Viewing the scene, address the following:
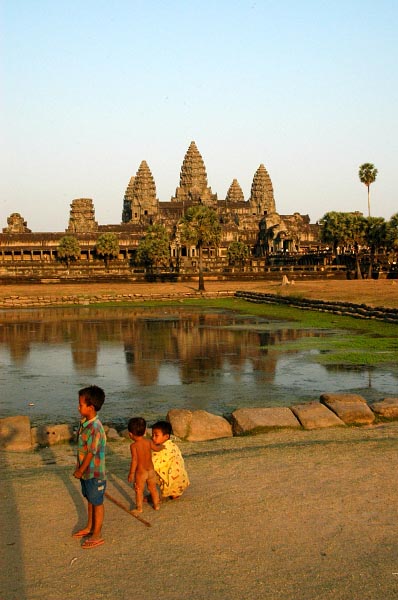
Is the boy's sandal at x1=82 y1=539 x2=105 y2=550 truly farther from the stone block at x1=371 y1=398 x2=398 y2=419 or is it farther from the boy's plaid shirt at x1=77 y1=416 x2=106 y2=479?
the stone block at x1=371 y1=398 x2=398 y2=419

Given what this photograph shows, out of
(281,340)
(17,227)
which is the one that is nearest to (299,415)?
(281,340)

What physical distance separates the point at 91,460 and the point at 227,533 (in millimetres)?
1369

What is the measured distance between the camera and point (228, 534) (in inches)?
255

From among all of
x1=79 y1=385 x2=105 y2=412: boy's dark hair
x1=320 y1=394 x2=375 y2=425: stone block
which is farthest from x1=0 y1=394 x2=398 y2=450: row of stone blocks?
x1=79 y1=385 x2=105 y2=412: boy's dark hair

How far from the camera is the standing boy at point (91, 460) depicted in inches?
258

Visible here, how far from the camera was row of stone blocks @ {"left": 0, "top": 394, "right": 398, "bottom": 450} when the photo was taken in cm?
1119

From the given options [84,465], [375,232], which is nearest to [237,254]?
[375,232]

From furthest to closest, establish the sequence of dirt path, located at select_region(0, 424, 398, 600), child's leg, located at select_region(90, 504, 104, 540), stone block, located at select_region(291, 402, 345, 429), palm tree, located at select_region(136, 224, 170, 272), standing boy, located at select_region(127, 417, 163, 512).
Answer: palm tree, located at select_region(136, 224, 170, 272) < stone block, located at select_region(291, 402, 345, 429) < standing boy, located at select_region(127, 417, 163, 512) < child's leg, located at select_region(90, 504, 104, 540) < dirt path, located at select_region(0, 424, 398, 600)

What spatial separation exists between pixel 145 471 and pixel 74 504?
804 millimetres

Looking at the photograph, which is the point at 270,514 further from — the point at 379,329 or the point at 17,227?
the point at 17,227

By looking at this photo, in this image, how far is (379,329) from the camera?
30.2 meters

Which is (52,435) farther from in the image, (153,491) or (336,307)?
(336,307)

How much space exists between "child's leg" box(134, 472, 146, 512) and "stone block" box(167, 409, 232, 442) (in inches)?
148

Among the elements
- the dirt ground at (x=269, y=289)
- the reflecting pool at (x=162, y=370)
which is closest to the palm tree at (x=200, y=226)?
the dirt ground at (x=269, y=289)
